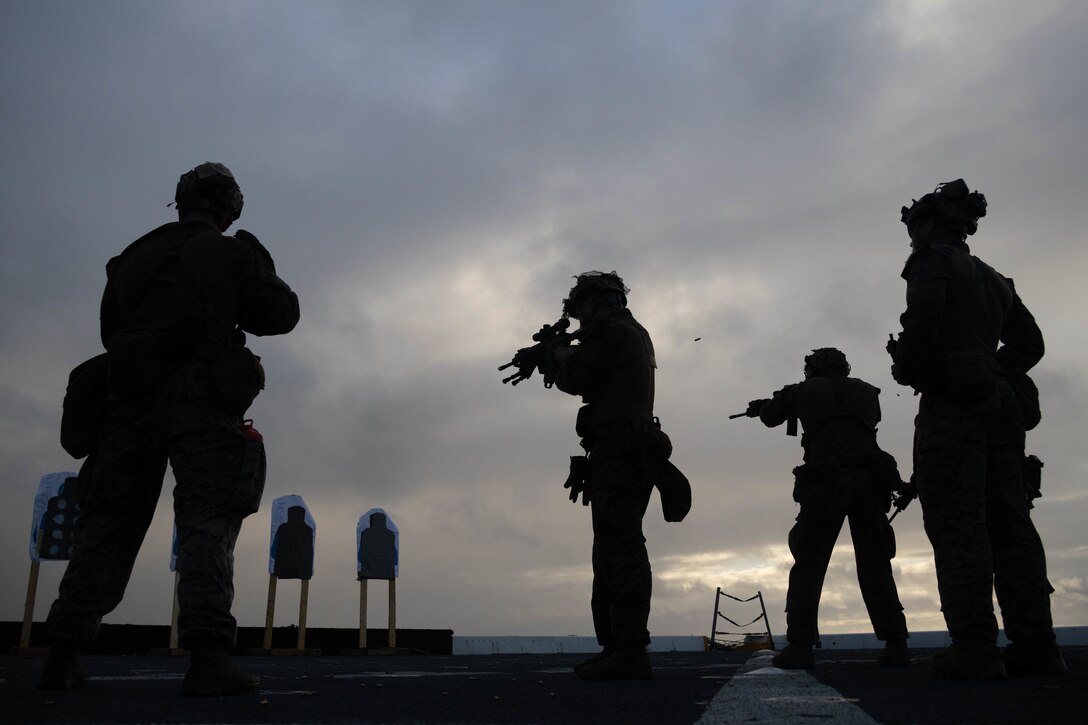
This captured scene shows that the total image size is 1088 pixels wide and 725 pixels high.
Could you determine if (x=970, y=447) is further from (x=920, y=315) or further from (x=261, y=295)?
(x=261, y=295)

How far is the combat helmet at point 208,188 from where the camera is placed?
4141mm

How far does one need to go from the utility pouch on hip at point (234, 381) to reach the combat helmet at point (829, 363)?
4495 mm

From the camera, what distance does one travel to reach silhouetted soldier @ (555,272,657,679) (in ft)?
14.4

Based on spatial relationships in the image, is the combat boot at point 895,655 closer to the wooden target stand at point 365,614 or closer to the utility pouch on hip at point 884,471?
the utility pouch on hip at point 884,471

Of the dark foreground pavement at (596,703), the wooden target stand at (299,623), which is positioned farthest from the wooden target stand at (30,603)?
the dark foreground pavement at (596,703)

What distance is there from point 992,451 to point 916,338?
73 cm

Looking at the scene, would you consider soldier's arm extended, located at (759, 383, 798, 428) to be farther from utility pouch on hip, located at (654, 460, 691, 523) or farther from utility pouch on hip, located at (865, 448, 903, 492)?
utility pouch on hip, located at (654, 460, 691, 523)

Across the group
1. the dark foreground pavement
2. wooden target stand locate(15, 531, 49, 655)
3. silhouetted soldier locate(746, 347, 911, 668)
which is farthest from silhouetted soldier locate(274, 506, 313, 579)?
the dark foreground pavement

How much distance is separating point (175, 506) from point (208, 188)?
5.04 ft

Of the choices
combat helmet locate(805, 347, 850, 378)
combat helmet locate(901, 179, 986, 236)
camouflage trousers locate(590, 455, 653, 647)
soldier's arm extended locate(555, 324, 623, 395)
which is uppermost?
combat helmet locate(901, 179, 986, 236)

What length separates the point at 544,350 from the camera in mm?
5430

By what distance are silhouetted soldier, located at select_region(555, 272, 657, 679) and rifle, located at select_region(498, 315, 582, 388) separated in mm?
232

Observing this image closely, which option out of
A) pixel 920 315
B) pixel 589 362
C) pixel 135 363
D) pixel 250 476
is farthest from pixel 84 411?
pixel 920 315

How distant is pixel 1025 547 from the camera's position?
14.1ft
